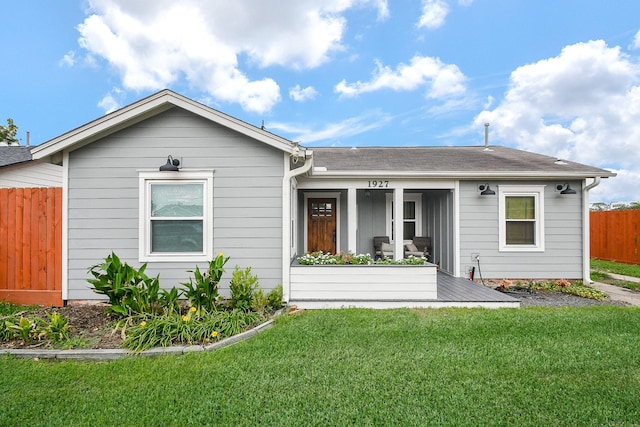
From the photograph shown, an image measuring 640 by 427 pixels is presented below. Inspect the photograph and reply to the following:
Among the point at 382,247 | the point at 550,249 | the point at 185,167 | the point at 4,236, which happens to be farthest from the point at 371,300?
the point at 4,236

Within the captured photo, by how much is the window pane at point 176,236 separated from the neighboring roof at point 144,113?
69.3 inches

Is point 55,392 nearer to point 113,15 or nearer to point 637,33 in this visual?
point 113,15

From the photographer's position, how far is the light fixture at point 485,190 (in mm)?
7504

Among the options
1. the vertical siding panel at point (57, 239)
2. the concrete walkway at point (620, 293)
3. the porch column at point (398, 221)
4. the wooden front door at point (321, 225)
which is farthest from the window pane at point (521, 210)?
the vertical siding panel at point (57, 239)

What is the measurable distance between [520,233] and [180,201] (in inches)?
300

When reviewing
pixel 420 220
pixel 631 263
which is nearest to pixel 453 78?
pixel 420 220

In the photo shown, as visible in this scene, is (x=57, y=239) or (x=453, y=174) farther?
(x=453, y=174)

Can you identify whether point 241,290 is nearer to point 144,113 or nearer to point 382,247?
point 144,113

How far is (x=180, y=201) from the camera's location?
219 inches

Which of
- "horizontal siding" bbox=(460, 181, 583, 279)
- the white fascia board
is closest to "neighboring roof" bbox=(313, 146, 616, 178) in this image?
the white fascia board

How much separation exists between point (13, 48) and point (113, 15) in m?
4.33

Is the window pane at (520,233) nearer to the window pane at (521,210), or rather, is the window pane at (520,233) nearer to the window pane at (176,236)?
the window pane at (521,210)

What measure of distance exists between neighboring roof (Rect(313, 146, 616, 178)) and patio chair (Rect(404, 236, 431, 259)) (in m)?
2.29

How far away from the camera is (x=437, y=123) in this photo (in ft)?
44.9
